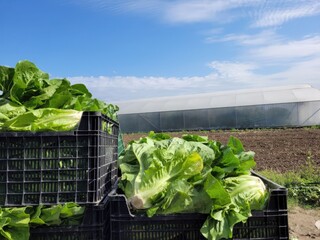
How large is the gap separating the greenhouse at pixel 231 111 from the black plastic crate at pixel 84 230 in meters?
20.5

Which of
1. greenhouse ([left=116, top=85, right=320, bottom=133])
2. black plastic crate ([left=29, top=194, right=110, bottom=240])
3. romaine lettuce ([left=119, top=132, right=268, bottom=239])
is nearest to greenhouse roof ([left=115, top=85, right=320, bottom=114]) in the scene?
greenhouse ([left=116, top=85, right=320, bottom=133])

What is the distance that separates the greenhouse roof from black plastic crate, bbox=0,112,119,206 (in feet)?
68.4

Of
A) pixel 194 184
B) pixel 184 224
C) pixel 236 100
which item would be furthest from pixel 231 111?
pixel 184 224

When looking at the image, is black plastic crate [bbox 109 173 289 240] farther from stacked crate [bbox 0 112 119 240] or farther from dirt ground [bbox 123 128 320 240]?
dirt ground [bbox 123 128 320 240]

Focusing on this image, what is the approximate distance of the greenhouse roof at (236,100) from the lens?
22000 millimetres

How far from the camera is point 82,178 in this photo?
2.25m

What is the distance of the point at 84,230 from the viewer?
2.28m

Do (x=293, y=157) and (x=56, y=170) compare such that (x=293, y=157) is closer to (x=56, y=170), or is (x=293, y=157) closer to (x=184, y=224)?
(x=184, y=224)

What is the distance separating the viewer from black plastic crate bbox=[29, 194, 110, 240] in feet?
7.43

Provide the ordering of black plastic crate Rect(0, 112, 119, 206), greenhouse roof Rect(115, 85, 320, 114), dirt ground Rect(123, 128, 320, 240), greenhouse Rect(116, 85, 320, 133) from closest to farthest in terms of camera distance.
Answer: black plastic crate Rect(0, 112, 119, 206) < dirt ground Rect(123, 128, 320, 240) < greenhouse Rect(116, 85, 320, 133) < greenhouse roof Rect(115, 85, 320, 114)

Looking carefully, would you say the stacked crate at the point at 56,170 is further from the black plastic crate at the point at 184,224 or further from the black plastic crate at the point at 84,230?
the black plastic crate at the point at 184,224

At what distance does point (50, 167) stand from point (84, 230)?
447 mm

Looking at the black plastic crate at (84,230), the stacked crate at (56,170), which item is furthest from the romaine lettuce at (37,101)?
the black plastic crate at (84,230)

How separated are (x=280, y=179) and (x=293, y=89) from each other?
694 inches
